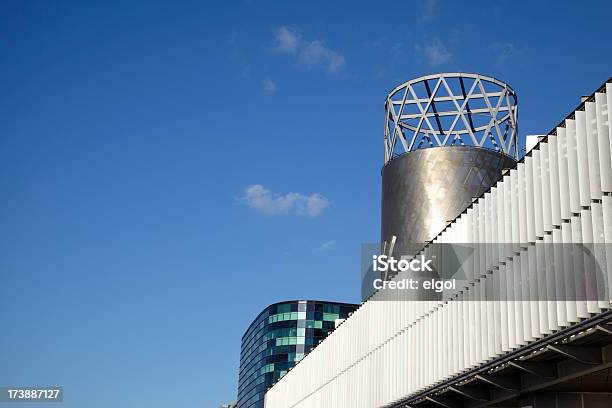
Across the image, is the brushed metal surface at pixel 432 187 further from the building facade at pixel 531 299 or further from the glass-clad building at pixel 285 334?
the glass-clad building at pixel 285 334

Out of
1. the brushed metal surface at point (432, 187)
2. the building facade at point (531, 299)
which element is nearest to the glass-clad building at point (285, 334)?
the brushed metal surface at point (432, 187)

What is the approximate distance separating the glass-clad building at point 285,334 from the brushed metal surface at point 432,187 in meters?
113

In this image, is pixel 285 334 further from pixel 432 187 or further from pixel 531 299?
pixel 531 299

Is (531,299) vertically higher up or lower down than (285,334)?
lower down

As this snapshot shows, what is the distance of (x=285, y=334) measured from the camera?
156125 mm

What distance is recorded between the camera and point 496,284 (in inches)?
840

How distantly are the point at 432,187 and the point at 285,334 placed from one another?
402 feet

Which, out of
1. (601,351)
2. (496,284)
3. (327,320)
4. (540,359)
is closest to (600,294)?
(601,351)

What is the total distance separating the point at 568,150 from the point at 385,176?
22.8 metres

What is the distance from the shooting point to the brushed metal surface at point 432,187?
3656 cm

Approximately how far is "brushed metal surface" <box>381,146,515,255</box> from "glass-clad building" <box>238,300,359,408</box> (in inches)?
4432

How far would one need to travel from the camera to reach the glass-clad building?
6033 inches

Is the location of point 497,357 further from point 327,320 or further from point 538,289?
point 327,320

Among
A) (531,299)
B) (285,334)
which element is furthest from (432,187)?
(285,334)
